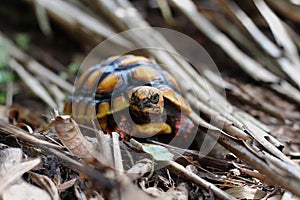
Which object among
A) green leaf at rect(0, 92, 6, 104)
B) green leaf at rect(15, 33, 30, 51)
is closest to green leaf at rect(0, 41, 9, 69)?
green leaf at rect(0, 92, 6, 104)

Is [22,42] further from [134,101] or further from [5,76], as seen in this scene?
[134,101]

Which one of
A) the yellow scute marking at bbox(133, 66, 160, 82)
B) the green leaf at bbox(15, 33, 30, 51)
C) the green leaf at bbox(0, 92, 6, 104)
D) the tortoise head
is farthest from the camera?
the green leaf at bbox(15, 33, 30, 51)

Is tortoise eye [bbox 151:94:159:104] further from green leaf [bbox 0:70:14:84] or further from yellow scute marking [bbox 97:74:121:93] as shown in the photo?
Answer: green leaf [bbox 0:70:14:84]

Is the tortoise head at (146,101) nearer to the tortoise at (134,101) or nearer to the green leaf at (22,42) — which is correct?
the tortoise at (134,101)

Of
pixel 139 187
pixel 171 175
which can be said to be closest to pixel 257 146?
pixel 171 175

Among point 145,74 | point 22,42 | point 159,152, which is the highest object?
point 22,42

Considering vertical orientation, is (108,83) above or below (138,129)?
above

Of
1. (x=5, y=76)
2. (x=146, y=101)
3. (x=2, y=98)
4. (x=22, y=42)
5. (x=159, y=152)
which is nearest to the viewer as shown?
(x=159, y=152)

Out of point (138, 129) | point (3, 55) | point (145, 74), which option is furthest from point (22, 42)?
point (138, 129)

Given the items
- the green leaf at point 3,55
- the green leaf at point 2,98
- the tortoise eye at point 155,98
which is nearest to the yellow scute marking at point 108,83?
the tortoise eye at point 155,98
